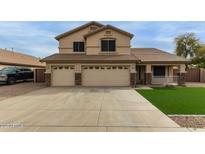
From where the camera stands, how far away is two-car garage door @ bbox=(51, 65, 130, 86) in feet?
73.4

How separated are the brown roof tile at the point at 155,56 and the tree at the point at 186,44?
21.1m

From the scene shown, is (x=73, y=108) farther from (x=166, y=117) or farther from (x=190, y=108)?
(x=190, y=108)

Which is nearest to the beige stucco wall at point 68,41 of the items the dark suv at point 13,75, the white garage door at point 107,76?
the white garage door at point 107,76

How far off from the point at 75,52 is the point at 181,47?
100 ft

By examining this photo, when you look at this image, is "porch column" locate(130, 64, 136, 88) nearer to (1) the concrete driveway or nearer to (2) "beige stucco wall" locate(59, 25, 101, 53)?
(2) "beige stucco wall" locate(59, 25, 101, 53)

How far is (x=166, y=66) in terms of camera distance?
25.6 metres

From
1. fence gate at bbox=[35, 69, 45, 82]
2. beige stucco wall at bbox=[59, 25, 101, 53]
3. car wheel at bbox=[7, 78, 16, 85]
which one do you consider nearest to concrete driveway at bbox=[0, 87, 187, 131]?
car wheel at bbox=[7, 78, 16, 85]

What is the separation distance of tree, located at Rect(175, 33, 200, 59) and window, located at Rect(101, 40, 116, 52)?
28.8 m

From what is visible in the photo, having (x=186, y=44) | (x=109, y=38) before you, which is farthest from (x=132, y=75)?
(x=186, y=44)

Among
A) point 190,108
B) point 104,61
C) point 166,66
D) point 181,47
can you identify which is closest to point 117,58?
point 104,61

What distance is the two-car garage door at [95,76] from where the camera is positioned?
22.4 m

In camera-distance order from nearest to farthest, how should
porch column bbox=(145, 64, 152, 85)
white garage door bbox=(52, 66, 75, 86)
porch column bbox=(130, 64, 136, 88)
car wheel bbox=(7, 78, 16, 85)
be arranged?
porch column bbox=(130, 64, 136, 88)
white garage door bbox=(52, 66, 75, 86)
porch column bbox=(145, 64, 152, 85)
car wheel bbox=(7, 78, 16, 85)

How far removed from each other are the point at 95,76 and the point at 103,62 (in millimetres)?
1561

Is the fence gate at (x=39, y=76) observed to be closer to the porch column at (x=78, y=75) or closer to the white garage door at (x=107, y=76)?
the porch column at (x=78, y=75)
